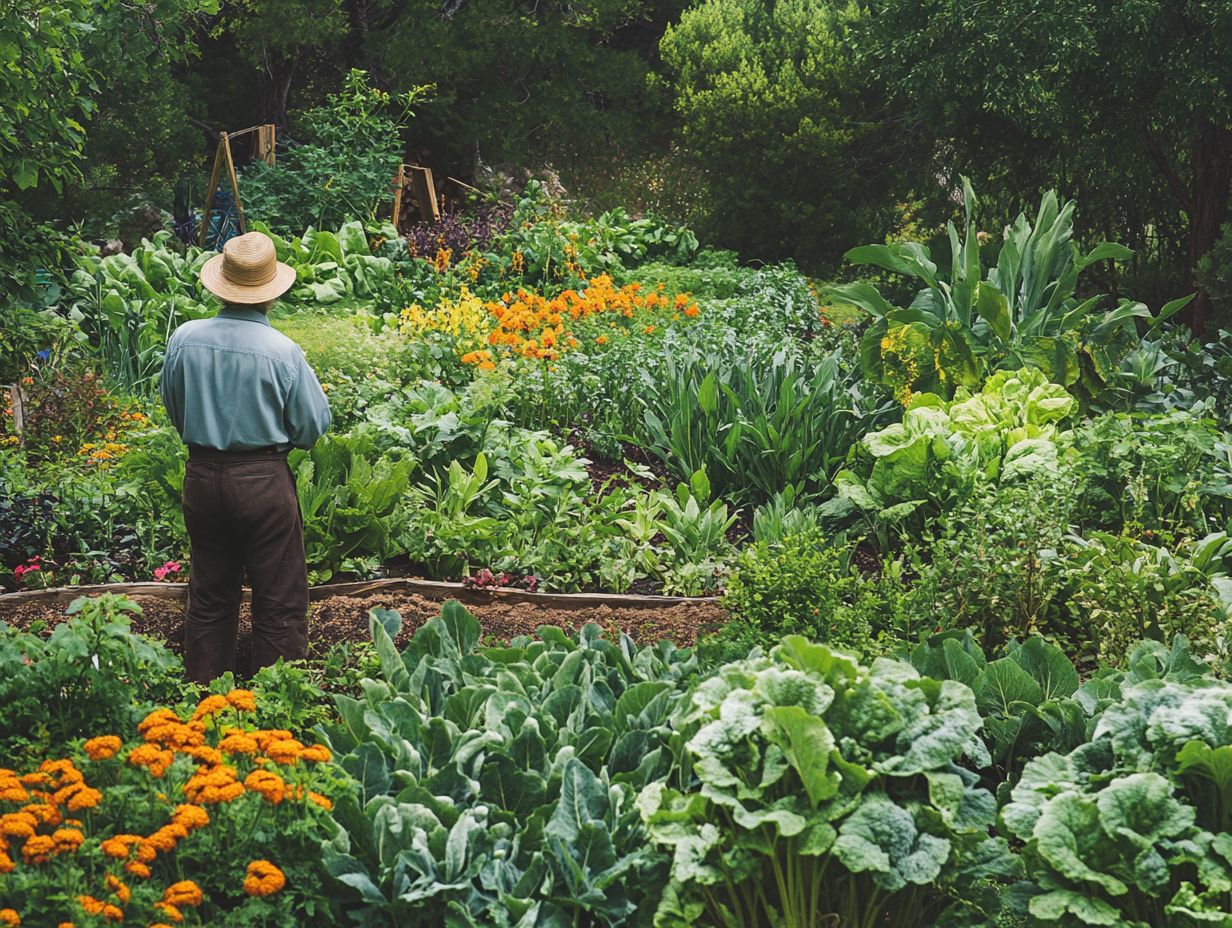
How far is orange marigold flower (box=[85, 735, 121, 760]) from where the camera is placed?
2764mm

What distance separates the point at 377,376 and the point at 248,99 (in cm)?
1121

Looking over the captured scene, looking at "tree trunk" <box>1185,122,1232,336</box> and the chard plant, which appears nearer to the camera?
the chard plant

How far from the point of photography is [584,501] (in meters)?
6.30

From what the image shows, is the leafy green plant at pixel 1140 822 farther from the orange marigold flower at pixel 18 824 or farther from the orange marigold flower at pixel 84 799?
the orange marigold flower at pixel 18 824

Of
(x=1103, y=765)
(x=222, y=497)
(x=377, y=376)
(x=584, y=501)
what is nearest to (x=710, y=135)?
(x=377, y=376)

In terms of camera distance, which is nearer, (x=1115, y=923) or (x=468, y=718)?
(x=1115, y=923)

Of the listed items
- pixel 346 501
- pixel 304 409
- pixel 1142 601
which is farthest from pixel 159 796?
pixel 1142 601

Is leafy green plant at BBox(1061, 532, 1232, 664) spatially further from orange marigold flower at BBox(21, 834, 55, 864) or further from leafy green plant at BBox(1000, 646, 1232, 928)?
orange marigold flower at BBox(21, 834, 55, 864)

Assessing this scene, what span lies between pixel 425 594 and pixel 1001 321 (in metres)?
3.52

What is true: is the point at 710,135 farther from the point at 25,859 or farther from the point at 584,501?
the point at 25,859

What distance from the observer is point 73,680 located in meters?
3.15

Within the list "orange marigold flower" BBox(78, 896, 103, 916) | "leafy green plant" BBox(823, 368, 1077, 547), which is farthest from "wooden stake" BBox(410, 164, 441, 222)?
"orange marigold flower" BBox(78, 896, 103, 916)

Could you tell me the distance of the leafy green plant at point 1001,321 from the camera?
664 centimetres

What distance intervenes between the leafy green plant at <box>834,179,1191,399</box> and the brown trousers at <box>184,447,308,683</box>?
363 cm
